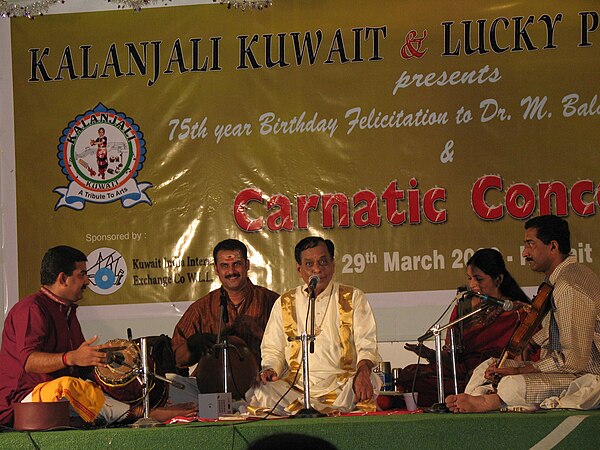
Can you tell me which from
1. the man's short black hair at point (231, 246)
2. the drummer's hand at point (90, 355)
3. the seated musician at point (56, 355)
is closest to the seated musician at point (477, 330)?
the man's short black hair at point (231, 246)

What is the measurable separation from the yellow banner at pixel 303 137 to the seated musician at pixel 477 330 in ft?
0.59

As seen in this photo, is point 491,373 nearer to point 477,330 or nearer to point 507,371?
point 507,371

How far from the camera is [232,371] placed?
7348 mm

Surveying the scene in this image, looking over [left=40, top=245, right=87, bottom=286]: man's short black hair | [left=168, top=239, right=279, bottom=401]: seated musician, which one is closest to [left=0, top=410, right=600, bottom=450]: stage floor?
[left=40, top=245, right=87, bottom=286]: man's short black hair

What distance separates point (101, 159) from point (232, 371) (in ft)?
6.82

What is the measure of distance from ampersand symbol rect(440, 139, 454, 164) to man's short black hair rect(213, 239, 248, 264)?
5.32 feet

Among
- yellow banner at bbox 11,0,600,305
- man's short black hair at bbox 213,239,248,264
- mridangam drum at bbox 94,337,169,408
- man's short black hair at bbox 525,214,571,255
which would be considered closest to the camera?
mridangam drum at bbox 94,337,169,408

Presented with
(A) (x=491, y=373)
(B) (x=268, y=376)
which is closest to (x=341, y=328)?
(B) (x=268, y=376)

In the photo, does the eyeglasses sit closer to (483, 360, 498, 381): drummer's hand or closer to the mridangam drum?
the mridangam drum

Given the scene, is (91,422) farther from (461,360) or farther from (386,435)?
(461,360)

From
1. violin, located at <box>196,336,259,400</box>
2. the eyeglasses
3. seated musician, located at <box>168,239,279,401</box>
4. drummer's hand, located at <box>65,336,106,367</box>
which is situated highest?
the eyeglasses

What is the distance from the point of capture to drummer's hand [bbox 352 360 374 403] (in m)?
6.63

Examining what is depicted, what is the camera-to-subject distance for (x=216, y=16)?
816 centimetres

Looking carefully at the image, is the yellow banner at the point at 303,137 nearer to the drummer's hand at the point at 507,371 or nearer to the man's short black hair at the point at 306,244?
the man's short black hair at the point at 306,244
